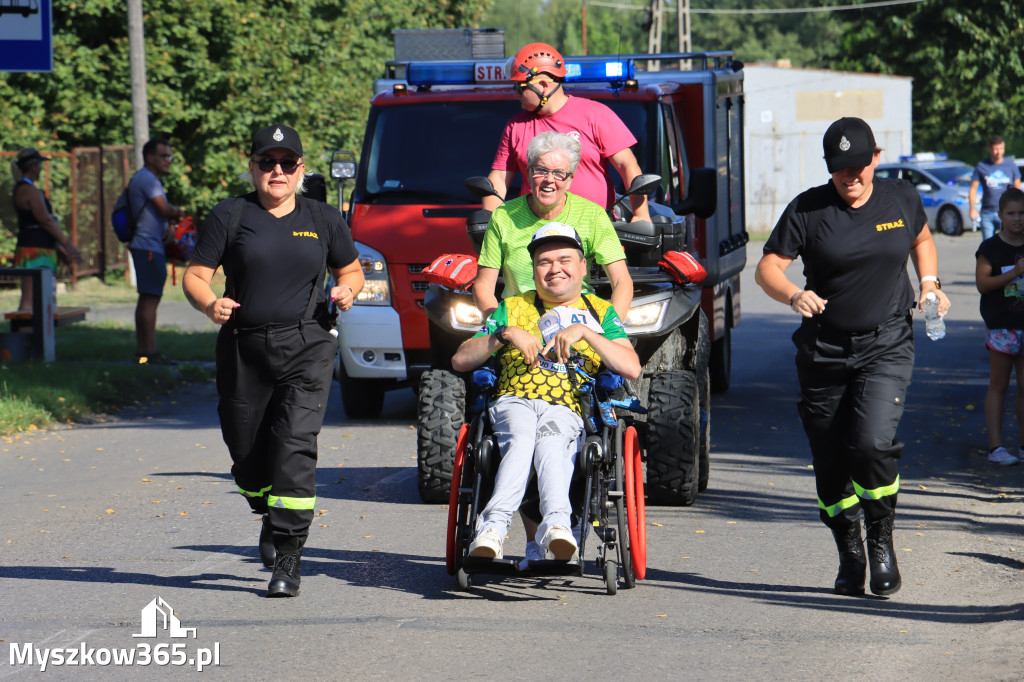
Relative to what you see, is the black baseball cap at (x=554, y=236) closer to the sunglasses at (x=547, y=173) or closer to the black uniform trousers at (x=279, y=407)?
the sunglasses at (x=547, y=173)

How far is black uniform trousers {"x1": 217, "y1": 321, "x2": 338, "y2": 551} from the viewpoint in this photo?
604 cm

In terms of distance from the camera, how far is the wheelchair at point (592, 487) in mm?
5992

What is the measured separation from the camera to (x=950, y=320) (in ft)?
59.7

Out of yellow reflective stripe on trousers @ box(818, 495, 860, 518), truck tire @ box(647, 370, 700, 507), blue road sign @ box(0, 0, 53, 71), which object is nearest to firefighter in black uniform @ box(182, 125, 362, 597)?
yellow reflective stripe on trousers @ box(818, 495, 860, 518)

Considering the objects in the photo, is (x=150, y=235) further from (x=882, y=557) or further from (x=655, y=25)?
(x=655, y=25)

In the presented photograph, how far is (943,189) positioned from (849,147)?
3163cm

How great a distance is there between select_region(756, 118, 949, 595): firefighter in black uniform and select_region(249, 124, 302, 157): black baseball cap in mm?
2046

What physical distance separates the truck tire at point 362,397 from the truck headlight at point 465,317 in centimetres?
338

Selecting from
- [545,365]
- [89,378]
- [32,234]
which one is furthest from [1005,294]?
[32,234]

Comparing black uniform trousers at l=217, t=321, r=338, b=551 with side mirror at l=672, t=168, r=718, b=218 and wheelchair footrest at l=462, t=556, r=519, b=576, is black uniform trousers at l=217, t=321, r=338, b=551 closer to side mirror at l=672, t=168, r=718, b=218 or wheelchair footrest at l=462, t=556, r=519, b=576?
wheelchair footrest at l=462, t=556, r=519, b=576

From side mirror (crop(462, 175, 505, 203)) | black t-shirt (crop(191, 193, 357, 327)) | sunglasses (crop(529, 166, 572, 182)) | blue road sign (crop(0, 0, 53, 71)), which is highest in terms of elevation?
blue road sign (crop(0, 0, 53, 71))

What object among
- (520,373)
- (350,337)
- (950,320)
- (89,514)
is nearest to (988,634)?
(520,373)

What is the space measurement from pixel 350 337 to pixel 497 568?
517 cm

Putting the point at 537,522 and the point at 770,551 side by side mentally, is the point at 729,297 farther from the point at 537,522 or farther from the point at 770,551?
the point at 537,522
